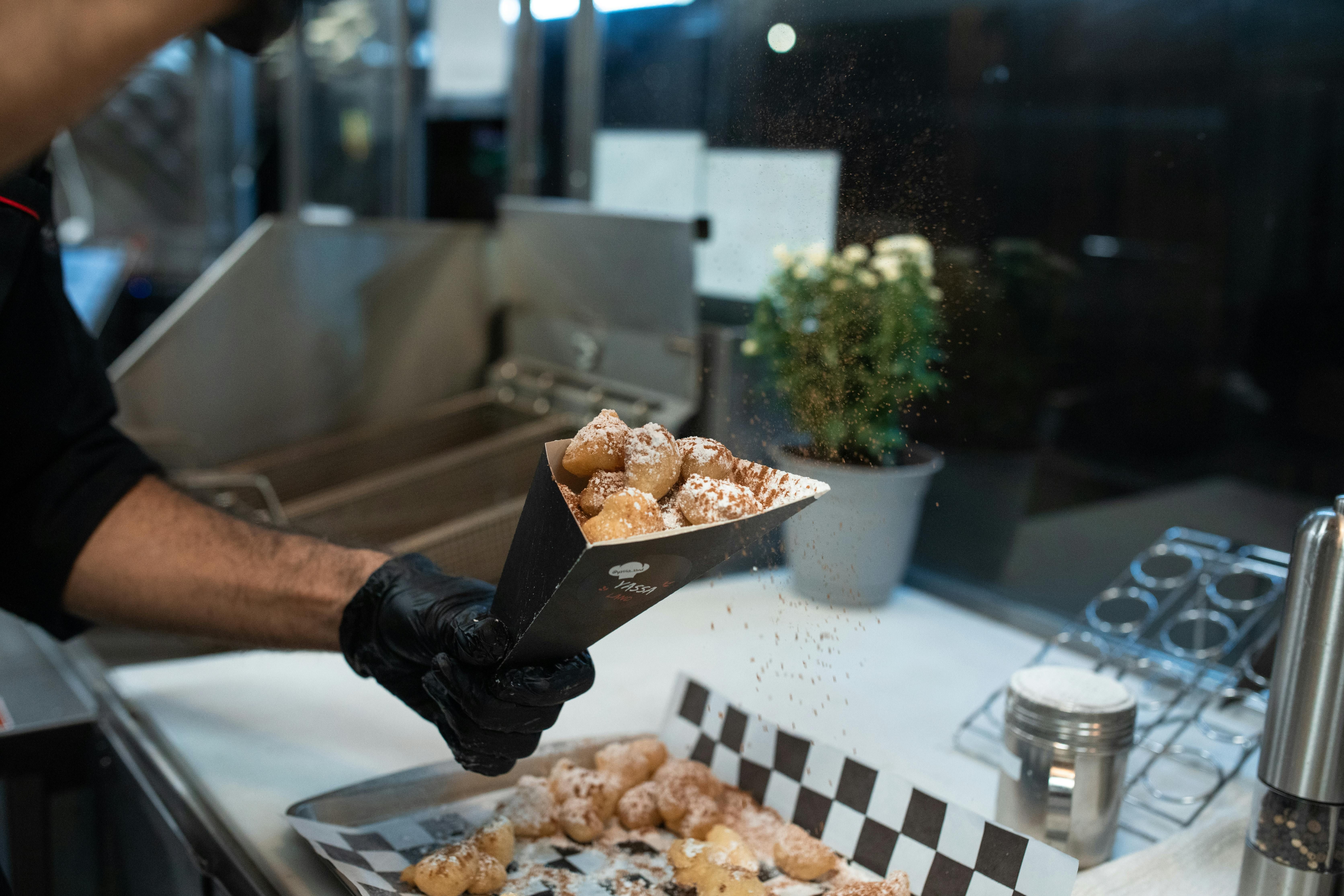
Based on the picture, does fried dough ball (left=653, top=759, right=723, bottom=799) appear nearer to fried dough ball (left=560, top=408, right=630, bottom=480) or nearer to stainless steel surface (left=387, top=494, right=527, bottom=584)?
fried dough ball (left=560, top=408, right=630, bottom=480)

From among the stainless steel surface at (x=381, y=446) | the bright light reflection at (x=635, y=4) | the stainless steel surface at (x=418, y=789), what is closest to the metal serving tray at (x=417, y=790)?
the stainless steel surface at (x=418, y=789)

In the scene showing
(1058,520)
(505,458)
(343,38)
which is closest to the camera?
(1058,520)

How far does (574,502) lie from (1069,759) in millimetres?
560

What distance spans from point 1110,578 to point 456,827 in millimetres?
1329

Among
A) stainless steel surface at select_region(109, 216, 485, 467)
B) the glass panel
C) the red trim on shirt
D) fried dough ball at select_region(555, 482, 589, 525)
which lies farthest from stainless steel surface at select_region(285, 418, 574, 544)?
fried dough ball at select_region(555, 482, 589, 525)

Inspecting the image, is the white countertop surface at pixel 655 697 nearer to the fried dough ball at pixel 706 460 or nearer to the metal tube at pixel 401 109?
the fried dough ball at pixel 706 460

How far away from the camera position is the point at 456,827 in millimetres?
1052

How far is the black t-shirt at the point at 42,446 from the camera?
124 centimetres

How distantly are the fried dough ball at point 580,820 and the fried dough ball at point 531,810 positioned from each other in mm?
15

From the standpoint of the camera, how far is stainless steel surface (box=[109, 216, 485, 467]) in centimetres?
229

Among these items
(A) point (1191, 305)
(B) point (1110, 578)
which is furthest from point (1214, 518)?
(A) point (1191, 305)

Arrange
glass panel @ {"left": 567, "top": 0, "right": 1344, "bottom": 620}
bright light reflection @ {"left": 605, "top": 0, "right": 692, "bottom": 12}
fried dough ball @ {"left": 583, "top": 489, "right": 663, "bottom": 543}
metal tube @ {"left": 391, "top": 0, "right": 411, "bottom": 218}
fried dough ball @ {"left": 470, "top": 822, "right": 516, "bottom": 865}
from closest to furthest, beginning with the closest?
fried dough ball @ {"left": 583, "top": 489, "right": 663, "bottom": 543} → fried dough ball @ {"left": 470, "top": 822, "right": 516, "bottom": 865} → glass panel @ {"left": 567, "top": 0, "right": 1344, "bottom": 620} → bright light reflection @ {"left": 605, "top": 0, "right": 692, "bottom": 12} → metal tube @ {"left": 391, "top": 0, "right": 411, "bottom": 218}

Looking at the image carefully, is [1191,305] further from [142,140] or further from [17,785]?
[142,140]

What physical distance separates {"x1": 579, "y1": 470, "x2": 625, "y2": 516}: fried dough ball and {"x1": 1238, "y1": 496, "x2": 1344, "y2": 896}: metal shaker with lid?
1.90 feet
